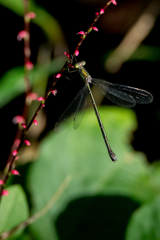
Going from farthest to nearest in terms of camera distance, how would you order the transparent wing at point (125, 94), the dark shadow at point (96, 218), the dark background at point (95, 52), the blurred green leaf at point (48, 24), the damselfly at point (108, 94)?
the dark background at point (95, 52) → the blurred green leaf at point (48, 24) → the transparent wing at point (125, 94) → the damselfly at point (108, 94) → the dark shadow at point (96, 218)

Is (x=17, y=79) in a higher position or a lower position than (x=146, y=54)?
higher

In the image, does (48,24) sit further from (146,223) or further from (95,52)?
(146,223)

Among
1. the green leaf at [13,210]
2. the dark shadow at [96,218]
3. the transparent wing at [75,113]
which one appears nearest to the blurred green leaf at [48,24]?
the transparent wing at [75,113]

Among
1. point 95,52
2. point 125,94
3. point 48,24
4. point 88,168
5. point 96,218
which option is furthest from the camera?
point 95,52

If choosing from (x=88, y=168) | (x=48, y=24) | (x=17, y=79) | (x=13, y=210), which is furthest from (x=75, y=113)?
(x=48, y=24)

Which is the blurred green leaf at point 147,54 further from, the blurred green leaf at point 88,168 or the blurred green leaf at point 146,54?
the blurred green leaf at point 88,168

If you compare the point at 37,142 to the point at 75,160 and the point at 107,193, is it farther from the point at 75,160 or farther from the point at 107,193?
the point at 107,193

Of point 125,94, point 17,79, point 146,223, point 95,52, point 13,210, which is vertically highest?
point 17,79
